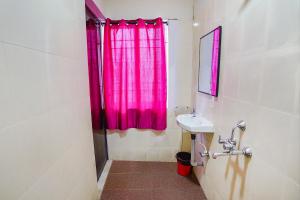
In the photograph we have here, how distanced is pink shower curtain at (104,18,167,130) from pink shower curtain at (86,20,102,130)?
129 mm

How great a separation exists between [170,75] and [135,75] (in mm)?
529

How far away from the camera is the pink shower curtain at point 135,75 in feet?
7.20

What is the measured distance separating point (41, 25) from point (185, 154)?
7.43 feet

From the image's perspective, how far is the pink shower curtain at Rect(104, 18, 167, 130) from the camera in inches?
86.4

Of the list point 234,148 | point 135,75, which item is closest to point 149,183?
point 234,148

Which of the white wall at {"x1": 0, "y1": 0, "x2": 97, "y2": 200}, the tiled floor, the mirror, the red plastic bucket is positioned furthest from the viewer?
the red plastic bucket

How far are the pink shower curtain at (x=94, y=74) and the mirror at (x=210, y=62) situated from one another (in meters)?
1.36

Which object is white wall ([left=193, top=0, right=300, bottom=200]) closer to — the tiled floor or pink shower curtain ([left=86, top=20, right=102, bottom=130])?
the tiled floor

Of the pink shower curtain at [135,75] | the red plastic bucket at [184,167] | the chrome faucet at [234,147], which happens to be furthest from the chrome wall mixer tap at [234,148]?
the pink shower curtain at [135,75]

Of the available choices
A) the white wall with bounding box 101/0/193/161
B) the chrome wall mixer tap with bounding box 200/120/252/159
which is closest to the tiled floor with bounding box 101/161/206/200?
the white wall with bounding box 101/0/193/161

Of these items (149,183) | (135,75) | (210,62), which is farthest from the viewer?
(135,75)

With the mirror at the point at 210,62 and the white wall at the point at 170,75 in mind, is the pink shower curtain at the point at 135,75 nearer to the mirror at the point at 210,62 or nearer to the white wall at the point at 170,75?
the white wall at the point at 170,75

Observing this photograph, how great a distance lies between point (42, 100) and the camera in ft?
2.76

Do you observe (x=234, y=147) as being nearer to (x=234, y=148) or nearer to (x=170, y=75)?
(x=234, y=148)
